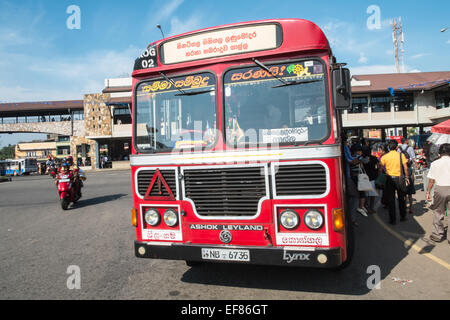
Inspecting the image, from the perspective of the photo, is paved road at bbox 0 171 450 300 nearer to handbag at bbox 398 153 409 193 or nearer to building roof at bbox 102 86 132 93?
handbag at bbox 398 153 409 193

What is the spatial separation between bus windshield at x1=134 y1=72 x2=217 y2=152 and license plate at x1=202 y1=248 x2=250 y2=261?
1211 millimetres

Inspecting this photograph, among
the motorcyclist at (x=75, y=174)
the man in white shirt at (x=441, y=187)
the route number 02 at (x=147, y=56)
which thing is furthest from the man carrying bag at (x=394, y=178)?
the motorcyclist at (x=75, y=174)

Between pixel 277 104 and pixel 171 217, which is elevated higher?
pixel 277 104

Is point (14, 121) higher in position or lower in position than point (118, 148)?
higher

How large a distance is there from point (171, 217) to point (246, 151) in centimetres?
126

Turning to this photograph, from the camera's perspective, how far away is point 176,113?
429 centimetres

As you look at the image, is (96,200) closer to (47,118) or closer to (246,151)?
(246,151)

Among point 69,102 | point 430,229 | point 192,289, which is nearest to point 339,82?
point 192,289

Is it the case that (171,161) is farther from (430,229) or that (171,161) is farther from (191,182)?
(430,229)

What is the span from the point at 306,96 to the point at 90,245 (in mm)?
4960

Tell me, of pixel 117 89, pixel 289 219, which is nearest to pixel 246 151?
pixel 289 219

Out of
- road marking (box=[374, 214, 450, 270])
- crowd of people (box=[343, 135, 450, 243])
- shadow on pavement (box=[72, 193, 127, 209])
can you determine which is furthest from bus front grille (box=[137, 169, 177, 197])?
shadow on pavement (box=[72, 193, 127, 209])

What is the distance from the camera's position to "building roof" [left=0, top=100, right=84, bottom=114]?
148 ft
